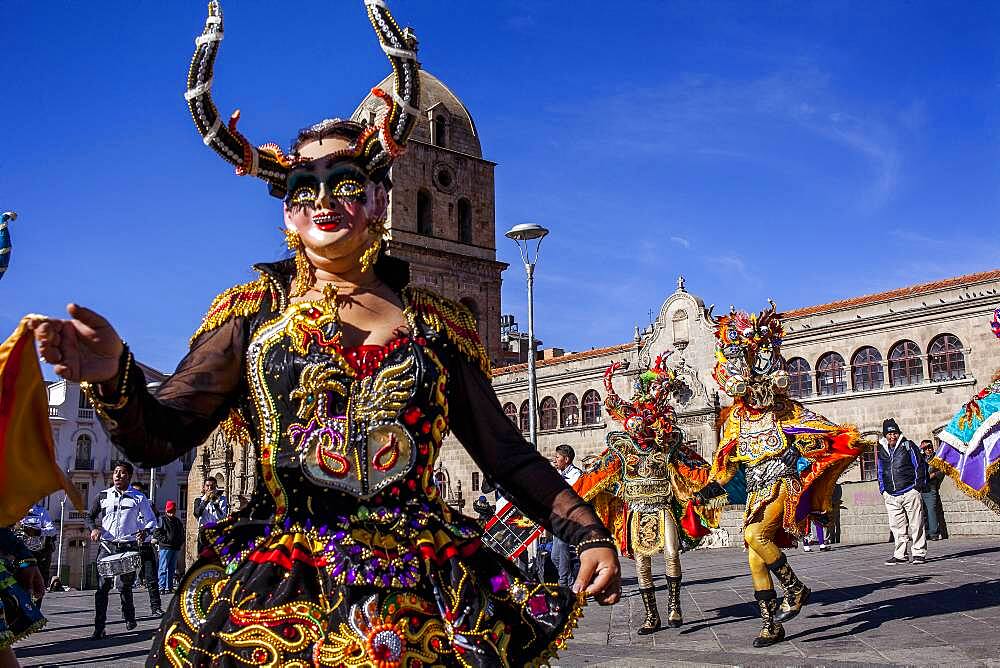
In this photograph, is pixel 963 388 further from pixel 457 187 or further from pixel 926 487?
pixel 457 187

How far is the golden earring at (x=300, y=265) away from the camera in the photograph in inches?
116

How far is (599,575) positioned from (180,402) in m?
1.30

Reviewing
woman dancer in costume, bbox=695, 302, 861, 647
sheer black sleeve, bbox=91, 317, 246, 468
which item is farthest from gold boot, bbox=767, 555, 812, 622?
sheer black sleeve, bbox=91, 317, 246, 468

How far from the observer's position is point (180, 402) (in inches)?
105

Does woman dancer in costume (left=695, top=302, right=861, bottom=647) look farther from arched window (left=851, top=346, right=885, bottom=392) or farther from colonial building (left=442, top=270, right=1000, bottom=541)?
arched window (left=851, top=346, right=885, bottom=392)

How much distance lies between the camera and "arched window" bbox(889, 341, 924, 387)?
102 ft

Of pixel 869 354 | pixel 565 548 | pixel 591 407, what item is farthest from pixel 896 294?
pixel 565 548

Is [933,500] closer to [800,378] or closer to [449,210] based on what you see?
[800,378]

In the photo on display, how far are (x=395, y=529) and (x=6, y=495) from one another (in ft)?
3.83

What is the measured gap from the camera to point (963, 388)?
29969 millimetres

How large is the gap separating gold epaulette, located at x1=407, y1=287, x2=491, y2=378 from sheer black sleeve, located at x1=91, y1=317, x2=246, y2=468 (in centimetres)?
55

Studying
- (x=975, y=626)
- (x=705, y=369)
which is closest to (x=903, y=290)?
(x=705, y=369)

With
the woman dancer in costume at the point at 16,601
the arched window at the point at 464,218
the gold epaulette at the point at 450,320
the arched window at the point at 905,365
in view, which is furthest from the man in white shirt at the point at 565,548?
the arched window at the point at 464,218

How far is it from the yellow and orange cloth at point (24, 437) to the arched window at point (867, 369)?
32.4 meters
